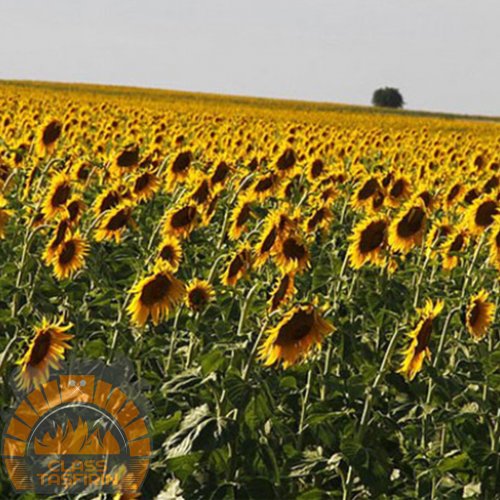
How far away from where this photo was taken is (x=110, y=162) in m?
6.86

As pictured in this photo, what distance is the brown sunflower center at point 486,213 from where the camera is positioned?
6.05 m

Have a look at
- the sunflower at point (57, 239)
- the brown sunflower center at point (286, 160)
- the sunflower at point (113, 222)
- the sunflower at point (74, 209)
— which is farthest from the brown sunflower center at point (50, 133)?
the sunflower at point (57, 239)

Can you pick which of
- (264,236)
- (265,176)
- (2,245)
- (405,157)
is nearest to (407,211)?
(264,236)

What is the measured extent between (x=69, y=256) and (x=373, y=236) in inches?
68.1

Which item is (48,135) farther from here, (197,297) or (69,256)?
(197,297)

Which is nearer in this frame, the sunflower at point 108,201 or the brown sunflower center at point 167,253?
the brown sunflower center at point 167,253

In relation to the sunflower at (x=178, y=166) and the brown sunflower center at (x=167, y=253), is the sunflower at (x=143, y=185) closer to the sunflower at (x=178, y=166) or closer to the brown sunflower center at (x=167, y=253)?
the sunflower at (x=178, y=166)

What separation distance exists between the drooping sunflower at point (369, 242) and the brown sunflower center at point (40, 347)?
2149mm

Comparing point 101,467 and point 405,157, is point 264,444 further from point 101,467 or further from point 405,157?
point 405,157

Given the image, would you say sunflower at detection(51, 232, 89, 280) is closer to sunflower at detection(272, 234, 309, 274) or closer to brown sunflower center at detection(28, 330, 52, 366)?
sunflower at detection(272, 234, 309, 274)

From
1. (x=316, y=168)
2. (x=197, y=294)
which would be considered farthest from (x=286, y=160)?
(x=197, y=294)

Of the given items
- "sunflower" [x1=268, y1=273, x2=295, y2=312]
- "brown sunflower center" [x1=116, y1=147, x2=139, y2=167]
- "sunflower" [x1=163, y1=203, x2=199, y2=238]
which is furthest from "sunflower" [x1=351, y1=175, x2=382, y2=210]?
"sunflower" [x1=268, y1=273, x2=295, y2=312]

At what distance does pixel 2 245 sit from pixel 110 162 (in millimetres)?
1176

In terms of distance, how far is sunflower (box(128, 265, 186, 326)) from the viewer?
13.1ft
